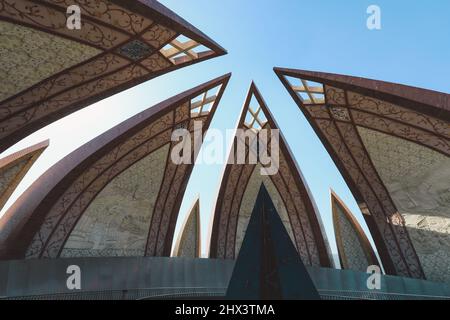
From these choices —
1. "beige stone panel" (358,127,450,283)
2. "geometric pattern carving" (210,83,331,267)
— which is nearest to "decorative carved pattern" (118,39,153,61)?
"geometric pattern carving" (210,83,331,267)

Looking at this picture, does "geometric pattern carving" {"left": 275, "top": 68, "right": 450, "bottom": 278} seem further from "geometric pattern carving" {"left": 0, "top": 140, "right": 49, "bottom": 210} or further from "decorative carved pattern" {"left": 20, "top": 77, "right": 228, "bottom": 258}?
"geometric pattern carving" {"left": 0, "top": 140, "right": 49, "bottom": 210}

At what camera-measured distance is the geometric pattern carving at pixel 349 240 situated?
10500 millimetres

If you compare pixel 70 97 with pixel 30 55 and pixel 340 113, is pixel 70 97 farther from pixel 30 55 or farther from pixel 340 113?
pixel 340 113

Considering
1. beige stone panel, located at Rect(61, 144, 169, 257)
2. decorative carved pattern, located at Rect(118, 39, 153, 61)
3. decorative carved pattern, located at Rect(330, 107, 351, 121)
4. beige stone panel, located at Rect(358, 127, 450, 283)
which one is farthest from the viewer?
beige stone panel, located at Rect(61, 144, 169, 257)

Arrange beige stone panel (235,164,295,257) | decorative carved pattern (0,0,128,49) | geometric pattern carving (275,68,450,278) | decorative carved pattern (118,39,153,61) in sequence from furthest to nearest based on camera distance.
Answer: beige stone panel (235,164,295,257), geometric pattern carving (275,68,450,278), decorative carved pattern (118,39,153,61), decorative carved pattern (0,0,128,49)

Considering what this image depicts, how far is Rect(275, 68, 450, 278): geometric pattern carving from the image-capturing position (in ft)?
20.7

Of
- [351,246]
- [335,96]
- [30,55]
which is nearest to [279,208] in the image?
[351,246]

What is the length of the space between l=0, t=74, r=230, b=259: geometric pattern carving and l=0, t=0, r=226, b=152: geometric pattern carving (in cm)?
135

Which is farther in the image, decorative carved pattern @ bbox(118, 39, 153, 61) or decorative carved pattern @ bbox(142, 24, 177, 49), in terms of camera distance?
decorative carved pattern @ bbox(118, 39, 153, 61)

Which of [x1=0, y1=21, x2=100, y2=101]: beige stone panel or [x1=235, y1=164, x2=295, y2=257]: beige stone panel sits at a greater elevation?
[x1=0, y1=21, x2=100, y2=101]: beige stone panel

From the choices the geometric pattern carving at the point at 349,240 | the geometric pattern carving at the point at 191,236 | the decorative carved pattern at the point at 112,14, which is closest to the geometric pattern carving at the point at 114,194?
the geometric pattern carving at the point at 191,236

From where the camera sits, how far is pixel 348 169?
9273 millimetres
